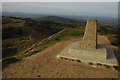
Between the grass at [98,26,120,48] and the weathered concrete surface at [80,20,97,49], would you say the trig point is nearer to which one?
the weathered concrete surface at [80,20,97,49]

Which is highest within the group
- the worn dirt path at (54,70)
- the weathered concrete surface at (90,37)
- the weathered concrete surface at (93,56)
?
the weathered concrete surface at (90,37)

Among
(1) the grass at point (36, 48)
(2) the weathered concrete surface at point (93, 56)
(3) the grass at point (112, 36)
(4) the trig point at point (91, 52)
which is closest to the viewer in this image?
(2) the weathered concrete surface at point (93, 56)

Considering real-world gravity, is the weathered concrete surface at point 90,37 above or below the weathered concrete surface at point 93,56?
above

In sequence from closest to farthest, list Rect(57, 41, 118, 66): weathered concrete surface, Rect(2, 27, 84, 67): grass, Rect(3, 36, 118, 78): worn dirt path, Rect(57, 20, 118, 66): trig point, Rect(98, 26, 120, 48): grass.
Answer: Rect(3, 36, 118, 78): worn dirt path → Rect(57, 41, 118, 66): weathered concrete surface → Rect(57, 20, 118, 66): trig point → Rect(2, 27, 84, 67): grass → Rect(98, 26, 120, 48): grass

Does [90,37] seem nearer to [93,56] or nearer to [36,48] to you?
[93,56]

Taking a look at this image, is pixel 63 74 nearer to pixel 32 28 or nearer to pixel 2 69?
pixel 2 69

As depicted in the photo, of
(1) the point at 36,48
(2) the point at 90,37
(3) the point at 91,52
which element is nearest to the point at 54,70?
(3) the point at 91,52

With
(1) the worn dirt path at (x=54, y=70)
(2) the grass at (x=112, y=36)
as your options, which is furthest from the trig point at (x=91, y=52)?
(2) the grass at (x=112, y=36)

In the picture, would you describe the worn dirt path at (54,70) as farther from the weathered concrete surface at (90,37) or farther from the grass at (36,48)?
the weathered concrete surface at (90,37)

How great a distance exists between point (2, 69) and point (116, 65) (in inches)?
326

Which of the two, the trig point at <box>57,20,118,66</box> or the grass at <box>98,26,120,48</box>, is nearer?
the trig point at <box>57,20,118,66</box>

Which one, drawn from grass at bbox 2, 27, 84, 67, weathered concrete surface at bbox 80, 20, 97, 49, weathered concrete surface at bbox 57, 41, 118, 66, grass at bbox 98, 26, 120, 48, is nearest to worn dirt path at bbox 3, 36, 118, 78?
weathered concrete surface at bbox 57, 41, 118, 66

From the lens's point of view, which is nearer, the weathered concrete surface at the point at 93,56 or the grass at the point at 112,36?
the weathered concrete surface at the point at 93,56

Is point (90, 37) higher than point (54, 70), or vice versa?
point (90, 37)
